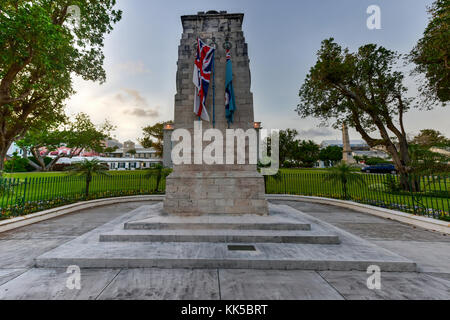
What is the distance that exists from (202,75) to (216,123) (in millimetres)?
A: 2012

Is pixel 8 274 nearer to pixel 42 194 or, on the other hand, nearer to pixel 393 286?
pixel 393 286

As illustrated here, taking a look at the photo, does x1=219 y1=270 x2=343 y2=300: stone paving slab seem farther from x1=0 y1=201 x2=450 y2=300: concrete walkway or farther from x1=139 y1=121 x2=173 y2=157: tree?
x1=139 y1=121 x2=173 y2=157: tree

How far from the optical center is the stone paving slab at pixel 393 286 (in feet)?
9.75

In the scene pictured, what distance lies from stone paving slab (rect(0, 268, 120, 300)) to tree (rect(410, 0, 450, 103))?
17254 mm

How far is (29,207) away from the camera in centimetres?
835

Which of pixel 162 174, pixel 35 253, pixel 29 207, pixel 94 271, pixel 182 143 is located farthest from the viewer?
pixel 162 174

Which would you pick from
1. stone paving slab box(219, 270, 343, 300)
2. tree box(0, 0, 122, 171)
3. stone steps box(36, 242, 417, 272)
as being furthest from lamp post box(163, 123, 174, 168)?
stone paving slab box(219, 270, 343, 300)

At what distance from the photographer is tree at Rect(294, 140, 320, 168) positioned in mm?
55031

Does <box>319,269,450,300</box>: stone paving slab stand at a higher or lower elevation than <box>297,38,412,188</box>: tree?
lower

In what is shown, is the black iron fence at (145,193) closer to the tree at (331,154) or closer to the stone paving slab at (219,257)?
the stone paving slab at (219,257)

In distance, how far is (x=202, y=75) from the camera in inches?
288
